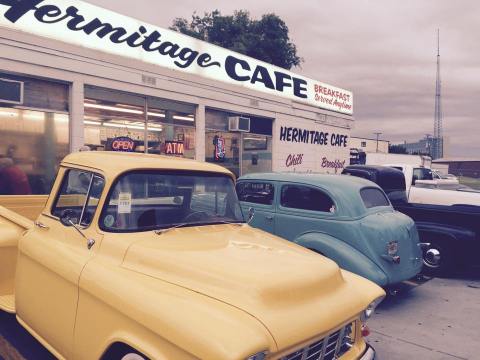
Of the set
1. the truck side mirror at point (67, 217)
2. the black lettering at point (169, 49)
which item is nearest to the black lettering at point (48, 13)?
the black lettering at point (169, 49)

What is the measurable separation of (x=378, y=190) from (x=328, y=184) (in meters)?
1.10

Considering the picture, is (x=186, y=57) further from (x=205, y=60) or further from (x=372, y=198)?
(x=372, y=198)

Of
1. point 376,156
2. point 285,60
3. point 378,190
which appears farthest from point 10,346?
point 376,156

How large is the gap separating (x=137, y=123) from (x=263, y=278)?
936cm

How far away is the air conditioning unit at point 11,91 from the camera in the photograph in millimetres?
8602

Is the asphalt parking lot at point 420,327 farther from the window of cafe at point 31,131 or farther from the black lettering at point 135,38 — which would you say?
the black lettering at point 135,38

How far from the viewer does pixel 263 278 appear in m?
2.53

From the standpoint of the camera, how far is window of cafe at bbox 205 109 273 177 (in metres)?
13.3

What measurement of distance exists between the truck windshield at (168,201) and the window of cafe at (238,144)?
9.34 metres

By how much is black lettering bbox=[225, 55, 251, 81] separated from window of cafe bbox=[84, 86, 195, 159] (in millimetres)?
2067

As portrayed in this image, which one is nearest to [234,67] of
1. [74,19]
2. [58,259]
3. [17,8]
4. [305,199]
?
[74,19]

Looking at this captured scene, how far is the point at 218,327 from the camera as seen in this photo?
2125 millimetres

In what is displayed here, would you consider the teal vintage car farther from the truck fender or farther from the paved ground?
the paved ground

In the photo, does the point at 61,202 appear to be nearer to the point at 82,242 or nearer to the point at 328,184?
the point at 82,242
